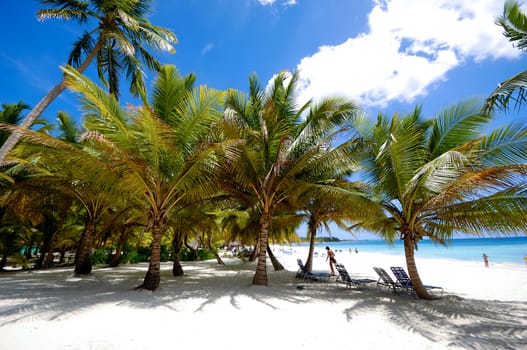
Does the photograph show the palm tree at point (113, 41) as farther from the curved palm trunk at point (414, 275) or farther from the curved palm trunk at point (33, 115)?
the curved palm trunk at point (414, 275)

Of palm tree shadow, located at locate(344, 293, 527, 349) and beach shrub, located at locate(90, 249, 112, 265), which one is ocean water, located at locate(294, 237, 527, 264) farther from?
beach shrub, located at locate(90, 249, 112, 265)

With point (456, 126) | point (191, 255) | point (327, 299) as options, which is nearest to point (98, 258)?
point (191, 255)

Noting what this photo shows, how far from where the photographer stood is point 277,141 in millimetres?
9234

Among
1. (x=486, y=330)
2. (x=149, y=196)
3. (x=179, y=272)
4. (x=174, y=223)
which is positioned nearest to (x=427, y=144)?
(x=486, y=330)

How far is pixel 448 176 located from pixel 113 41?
13.1 m

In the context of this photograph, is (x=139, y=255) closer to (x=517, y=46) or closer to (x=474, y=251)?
(x=517, y=46)

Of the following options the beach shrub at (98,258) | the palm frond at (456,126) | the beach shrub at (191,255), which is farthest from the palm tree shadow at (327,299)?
the beach shrub at (191,255)

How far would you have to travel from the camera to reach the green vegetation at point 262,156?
649 cm

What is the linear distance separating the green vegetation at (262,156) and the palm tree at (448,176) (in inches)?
1.2

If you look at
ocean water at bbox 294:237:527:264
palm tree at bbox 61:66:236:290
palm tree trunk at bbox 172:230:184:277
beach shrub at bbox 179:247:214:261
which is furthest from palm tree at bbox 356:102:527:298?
beach shrub at bbox 179:247:214:261

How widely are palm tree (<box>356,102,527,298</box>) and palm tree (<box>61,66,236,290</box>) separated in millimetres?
4518

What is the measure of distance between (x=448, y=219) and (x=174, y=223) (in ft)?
33.4

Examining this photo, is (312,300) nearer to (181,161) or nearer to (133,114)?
(181,161)

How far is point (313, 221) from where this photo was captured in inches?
519
